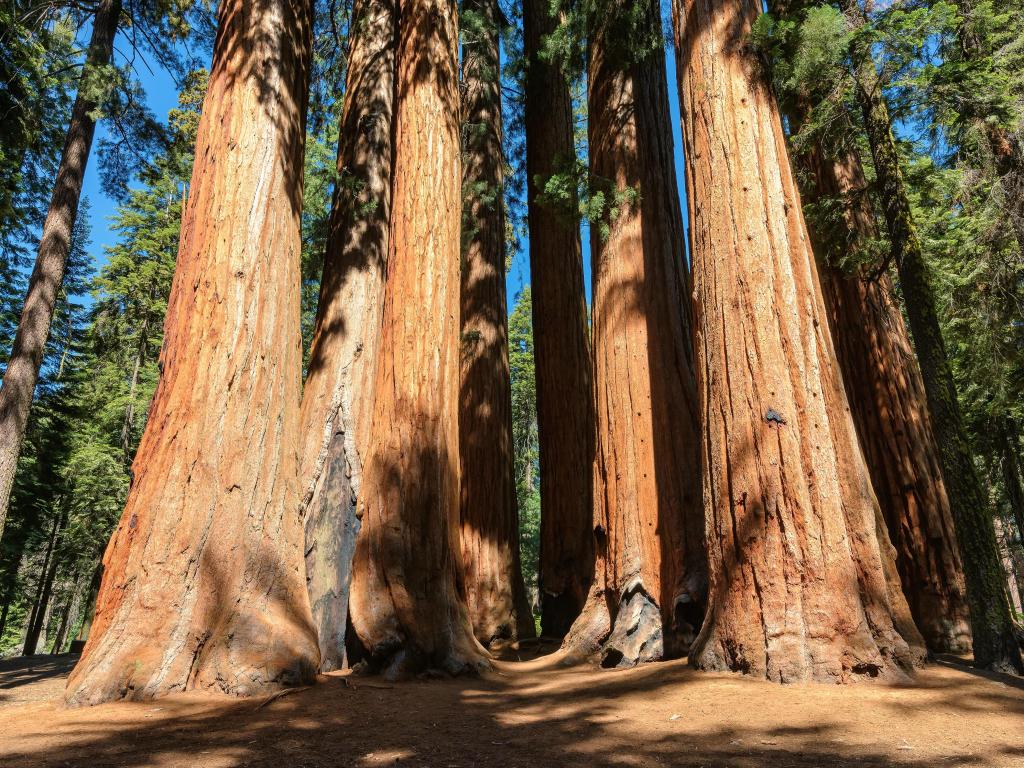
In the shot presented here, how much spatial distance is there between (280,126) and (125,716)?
14.5ft

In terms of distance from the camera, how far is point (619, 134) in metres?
6.35

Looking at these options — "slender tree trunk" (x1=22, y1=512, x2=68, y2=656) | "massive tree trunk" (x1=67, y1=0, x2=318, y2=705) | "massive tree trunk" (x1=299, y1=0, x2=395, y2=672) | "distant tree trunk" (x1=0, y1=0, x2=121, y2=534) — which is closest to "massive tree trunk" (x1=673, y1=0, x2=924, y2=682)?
"massive tree trunk" (x1=67, y1=0, x2=318, y2=705)

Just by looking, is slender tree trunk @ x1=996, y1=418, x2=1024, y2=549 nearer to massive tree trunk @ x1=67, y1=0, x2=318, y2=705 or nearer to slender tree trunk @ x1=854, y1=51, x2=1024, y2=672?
slender tree trunk @ x1=854, y1=51, x2=1024, y2=672

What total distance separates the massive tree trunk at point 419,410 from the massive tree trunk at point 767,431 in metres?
1.97

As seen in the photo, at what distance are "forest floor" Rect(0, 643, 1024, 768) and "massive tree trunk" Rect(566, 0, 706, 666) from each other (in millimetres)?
1045

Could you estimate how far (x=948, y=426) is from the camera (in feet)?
14.7

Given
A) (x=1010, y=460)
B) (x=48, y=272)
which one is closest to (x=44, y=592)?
(x=48, y=272)

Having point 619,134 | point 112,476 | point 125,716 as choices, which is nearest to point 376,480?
point 125,716

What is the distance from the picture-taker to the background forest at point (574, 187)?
5395 mm

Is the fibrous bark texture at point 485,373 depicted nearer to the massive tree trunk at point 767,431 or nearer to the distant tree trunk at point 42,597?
the massive tree trunk at point 767,431

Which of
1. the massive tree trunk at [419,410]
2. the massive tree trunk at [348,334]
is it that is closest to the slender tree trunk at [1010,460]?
the massive tree trunk at [419,410]

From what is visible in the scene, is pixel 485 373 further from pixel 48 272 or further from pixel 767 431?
pixel 48 272

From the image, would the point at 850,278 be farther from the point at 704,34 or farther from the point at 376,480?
the point at 376,480

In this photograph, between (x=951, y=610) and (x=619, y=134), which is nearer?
(x=951, y=610)
